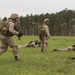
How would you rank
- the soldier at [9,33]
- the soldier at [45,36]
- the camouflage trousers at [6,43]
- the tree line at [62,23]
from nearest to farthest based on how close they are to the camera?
the soldier at [9,33] → the camouflage trousers at [6,43] → the soldier at [45,36] → the tree line at [62,23]

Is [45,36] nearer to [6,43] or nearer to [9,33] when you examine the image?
[6,43]

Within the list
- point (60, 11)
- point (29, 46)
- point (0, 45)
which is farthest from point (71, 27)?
point (0, 45)

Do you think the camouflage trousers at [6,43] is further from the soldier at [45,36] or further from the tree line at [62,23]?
the tree line at [62,23]

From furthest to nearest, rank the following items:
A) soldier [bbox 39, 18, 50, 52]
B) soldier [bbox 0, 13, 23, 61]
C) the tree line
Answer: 1. the tree line
2. soldier [bbox 39, 18, 50, 52]
3. soldier [bbox 0, 13, 23, 61]

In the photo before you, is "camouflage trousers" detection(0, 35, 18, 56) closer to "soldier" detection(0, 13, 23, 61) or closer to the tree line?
"soldier" detection(0, 13, 23, 61)

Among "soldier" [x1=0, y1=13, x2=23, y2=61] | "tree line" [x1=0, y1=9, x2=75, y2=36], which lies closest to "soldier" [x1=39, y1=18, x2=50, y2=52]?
"soldier" [x1=0, y1=13, x2=23, y2=61]

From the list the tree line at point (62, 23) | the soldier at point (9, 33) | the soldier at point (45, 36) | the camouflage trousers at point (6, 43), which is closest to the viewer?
the soldier at point (9, 33)

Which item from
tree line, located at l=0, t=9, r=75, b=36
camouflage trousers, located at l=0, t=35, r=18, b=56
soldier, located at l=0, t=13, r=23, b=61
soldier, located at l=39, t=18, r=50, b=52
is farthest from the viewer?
tree line, located at l=0, t=9, r=75, b=36

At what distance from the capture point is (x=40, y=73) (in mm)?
11094

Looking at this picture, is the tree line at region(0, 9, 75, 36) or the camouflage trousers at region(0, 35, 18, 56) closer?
the camouflage trousers at region(0, 35, 18, 56)

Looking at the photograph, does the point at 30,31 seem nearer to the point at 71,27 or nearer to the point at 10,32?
the point at 71,27

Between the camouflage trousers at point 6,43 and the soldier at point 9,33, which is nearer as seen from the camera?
the soldier at point 9,33

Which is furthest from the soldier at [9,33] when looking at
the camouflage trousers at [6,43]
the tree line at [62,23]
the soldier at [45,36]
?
the tree line at [62,23]

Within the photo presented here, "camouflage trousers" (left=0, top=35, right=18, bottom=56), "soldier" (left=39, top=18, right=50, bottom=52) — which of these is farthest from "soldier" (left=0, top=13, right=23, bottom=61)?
"soldier" (left=39, top=18, right=50, bottom=52)
